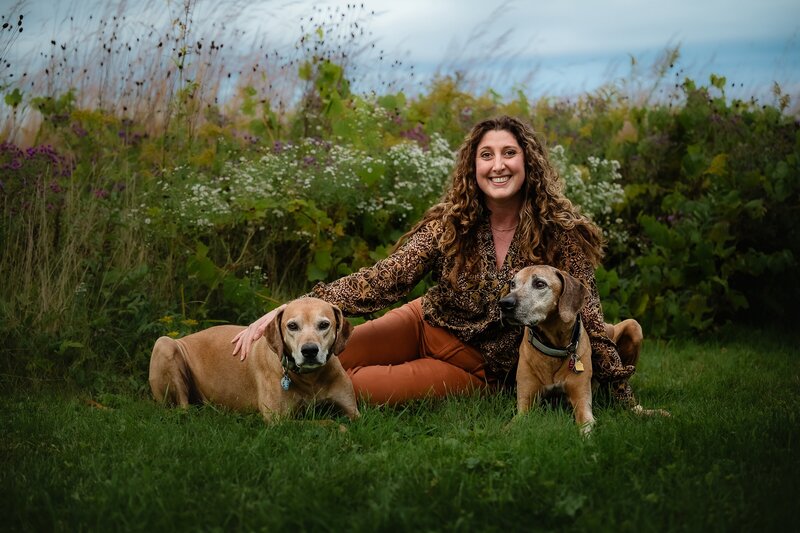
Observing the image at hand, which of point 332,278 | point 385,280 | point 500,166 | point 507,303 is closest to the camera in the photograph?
point 507,303

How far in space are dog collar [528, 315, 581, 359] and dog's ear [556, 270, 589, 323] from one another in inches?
6.3

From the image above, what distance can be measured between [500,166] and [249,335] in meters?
1.78

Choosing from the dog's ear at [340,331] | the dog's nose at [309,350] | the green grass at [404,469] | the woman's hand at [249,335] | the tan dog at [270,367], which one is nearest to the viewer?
the green grass at [404,469]

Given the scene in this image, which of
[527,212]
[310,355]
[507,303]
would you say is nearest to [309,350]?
[310,355]

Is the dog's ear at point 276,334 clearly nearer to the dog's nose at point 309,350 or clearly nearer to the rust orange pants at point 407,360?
the dog's nose at point 309,350

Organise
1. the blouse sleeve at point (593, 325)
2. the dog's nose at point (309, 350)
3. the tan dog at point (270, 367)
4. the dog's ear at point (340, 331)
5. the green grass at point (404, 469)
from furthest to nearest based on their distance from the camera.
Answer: the blouse sleeve at point (593, 325)
the dog's ear at point (340, 331)
the tan dog at point (270, 367)
the dog's nose at point (309, 350)
the green grass at point (404, 469)

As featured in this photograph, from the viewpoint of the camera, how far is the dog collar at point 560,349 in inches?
172

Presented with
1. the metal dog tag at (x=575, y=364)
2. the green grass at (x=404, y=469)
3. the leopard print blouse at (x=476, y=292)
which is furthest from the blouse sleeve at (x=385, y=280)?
the metal dog tag at (x=575, y=364)

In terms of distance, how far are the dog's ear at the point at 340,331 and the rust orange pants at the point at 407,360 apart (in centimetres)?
52

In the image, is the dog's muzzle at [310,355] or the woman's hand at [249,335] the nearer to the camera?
the dog's muzzle at [310,355]

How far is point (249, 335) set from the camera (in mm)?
4594

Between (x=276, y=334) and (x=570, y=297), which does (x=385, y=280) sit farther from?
(x=570, y=297)

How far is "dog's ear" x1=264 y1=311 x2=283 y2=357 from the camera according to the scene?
426 centimetres

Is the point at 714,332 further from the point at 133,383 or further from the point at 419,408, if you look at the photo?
the point at 133,383
